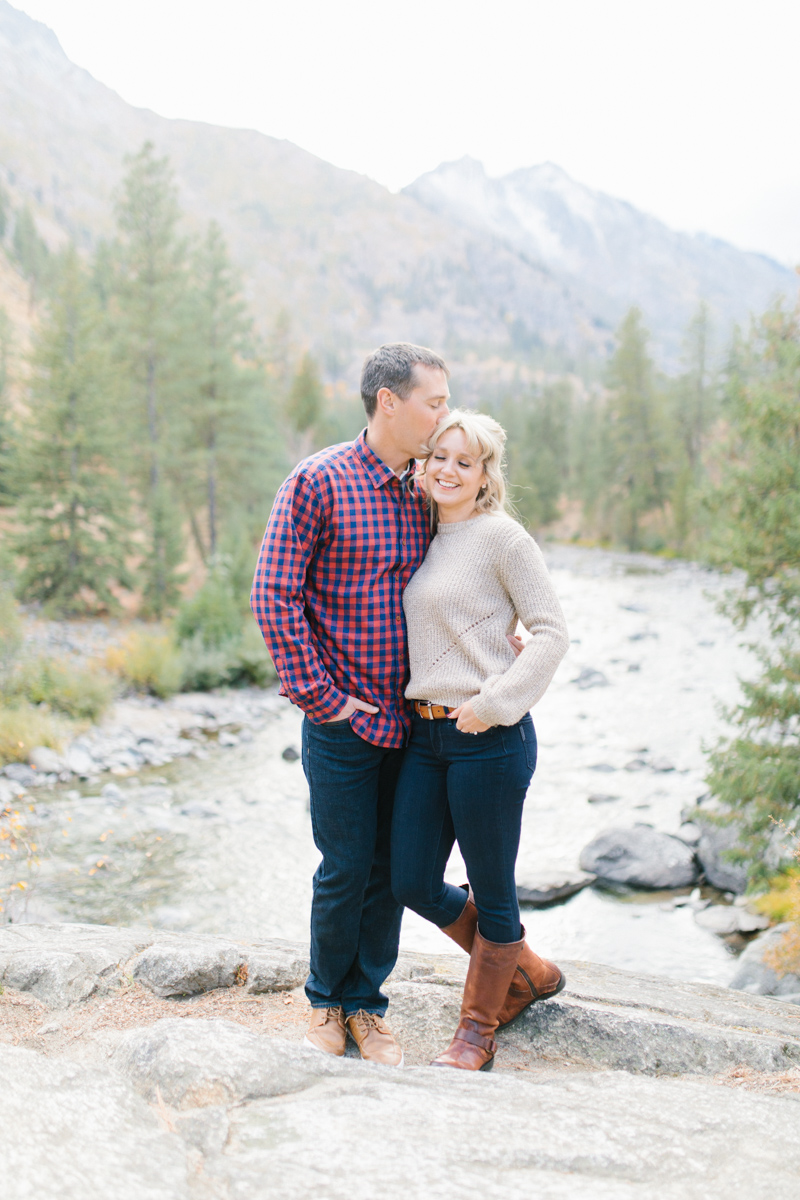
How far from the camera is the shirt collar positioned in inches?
110

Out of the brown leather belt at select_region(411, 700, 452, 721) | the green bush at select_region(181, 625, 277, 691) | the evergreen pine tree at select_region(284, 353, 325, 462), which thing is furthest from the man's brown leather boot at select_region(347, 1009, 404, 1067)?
the evergreen pine tree at select_region(284, 353, 325, 462)

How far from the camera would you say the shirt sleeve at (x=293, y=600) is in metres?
2.60

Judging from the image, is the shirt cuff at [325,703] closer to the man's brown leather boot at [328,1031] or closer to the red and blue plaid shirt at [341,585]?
the red and blue plaid shirt at [341,585]

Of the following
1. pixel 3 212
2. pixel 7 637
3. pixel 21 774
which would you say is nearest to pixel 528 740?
pixel 21 774

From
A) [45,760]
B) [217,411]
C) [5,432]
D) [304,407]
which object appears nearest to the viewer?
[45,760]

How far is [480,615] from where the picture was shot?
8.88ft

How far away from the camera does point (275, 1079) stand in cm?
231

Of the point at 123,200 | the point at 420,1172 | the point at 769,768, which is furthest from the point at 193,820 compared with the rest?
the point at 123,200

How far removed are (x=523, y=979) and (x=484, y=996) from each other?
1.04 feet

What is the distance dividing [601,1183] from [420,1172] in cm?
41

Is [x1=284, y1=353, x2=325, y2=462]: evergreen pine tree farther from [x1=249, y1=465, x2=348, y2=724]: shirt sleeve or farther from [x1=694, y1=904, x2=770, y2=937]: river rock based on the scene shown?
[x1=249, y1=465, x2=348, y2=724]: shirt sleeve

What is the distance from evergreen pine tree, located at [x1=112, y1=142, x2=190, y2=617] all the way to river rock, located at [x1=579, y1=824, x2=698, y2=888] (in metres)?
18.6

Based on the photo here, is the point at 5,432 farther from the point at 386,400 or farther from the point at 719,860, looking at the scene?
the point at 386,400

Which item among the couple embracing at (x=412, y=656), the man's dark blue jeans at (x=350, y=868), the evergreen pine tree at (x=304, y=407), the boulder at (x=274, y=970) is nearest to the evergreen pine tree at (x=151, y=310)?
the evergreen pine tree at (x=304, y=407)
